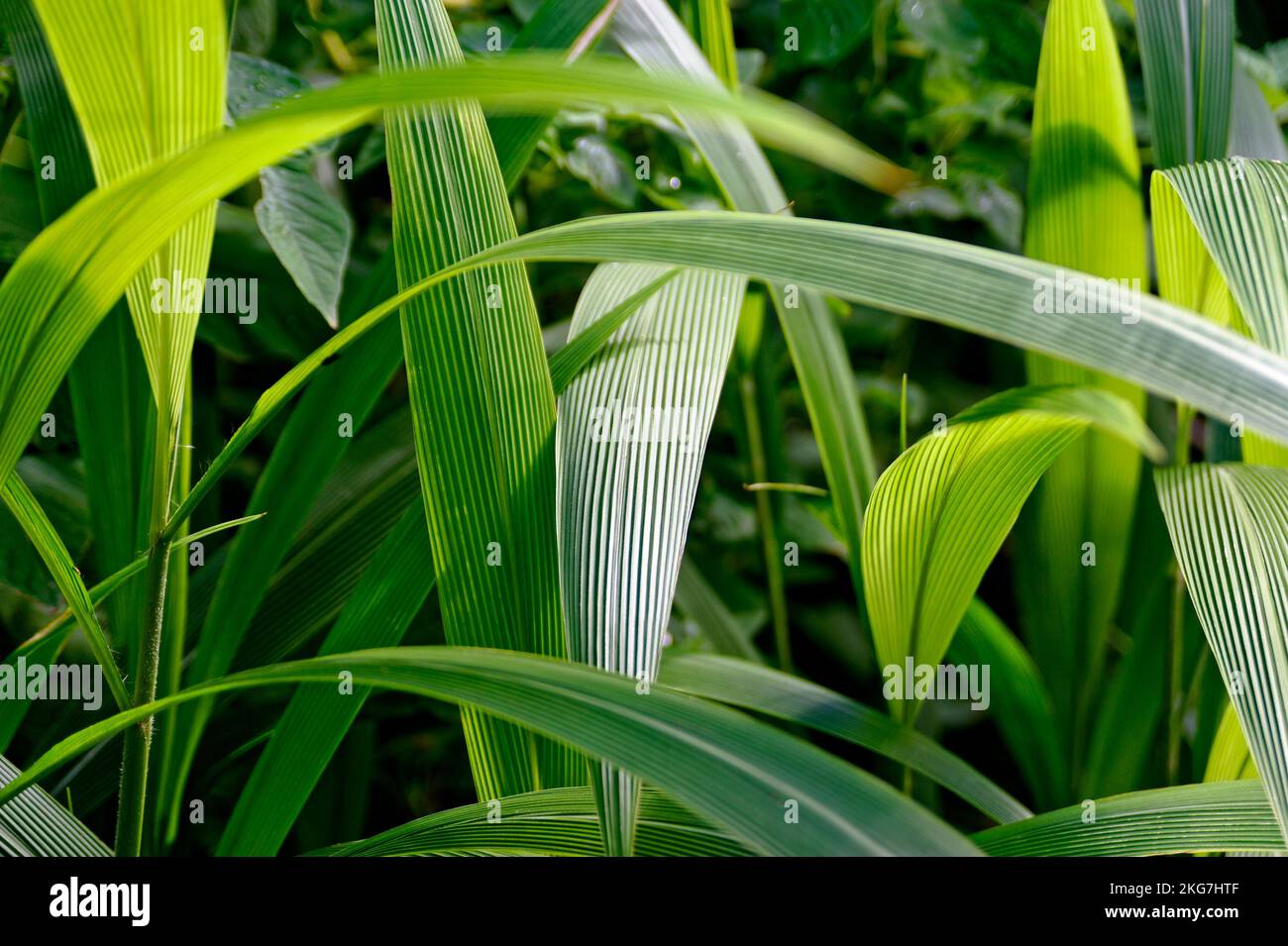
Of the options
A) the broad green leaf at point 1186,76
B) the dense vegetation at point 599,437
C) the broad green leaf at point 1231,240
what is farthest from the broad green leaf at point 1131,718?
the broad green leaf at point 1186,76

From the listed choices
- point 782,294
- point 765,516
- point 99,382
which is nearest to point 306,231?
point 99,382

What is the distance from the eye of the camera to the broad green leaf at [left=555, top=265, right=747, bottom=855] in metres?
0.31

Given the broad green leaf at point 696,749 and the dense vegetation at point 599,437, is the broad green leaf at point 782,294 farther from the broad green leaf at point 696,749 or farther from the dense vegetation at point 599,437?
the broad green leaf at point 696,749

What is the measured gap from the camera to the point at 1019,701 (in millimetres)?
509

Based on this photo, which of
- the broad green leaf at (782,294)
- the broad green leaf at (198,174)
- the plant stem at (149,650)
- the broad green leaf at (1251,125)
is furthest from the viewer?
the broad green leaf at (1251,125)

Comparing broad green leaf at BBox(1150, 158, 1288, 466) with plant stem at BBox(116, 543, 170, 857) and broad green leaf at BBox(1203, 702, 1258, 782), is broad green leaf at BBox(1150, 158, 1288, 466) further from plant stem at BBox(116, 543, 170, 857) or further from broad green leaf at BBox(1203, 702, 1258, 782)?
plant stem at BBox(116, 543, 170, 857)

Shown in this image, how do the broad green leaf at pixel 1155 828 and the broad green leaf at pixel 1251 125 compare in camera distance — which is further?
the broad green leaf at pixel 1251 125

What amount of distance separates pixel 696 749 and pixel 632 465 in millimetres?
133

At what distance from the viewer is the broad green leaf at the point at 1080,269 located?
18.9 inches

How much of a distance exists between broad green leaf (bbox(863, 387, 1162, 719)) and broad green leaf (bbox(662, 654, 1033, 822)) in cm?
2

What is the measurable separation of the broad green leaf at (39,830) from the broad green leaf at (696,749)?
→ 0.10 meters
